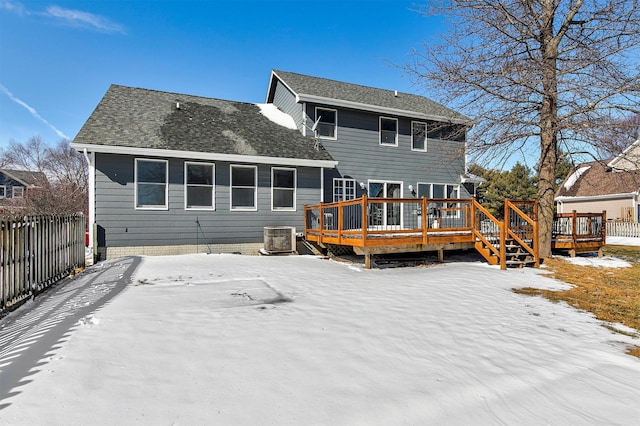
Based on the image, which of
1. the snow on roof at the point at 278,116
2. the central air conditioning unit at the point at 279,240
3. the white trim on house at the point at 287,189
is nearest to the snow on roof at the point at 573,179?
the snow on roof at the point at 278,116

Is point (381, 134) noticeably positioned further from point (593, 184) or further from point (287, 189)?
point (593, 184)

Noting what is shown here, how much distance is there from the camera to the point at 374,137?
13781 millimetres

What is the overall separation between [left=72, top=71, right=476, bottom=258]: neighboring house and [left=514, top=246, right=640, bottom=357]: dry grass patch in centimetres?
503

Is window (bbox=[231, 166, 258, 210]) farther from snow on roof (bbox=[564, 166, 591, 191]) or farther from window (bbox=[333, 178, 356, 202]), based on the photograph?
snow on roof (bbox=[564, 166, 591, 191])

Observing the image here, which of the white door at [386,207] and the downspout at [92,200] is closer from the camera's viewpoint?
the downspout at [92,200]

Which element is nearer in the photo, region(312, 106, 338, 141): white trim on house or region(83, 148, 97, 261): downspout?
region(83, 148, 97, 261): downspout

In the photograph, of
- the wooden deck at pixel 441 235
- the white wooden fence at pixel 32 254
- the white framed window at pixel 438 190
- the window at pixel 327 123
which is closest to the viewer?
the white wooden fence at pixel 32 254

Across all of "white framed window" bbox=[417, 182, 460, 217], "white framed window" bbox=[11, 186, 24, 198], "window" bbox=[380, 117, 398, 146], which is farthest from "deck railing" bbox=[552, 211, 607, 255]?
"white framed window" bbox=[11, 186, 24, 198]

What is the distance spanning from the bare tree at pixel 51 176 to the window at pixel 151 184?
1506 cm

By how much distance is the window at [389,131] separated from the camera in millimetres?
13992

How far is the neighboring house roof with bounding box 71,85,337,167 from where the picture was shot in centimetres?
963

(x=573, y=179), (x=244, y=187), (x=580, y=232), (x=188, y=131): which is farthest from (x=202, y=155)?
(x=573, y=179)

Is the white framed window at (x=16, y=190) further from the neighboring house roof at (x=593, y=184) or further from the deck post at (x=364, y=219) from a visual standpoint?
the neighboring house roof at (x=593, y=184)

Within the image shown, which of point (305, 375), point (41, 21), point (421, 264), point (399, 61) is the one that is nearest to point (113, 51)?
point (41, 21)
